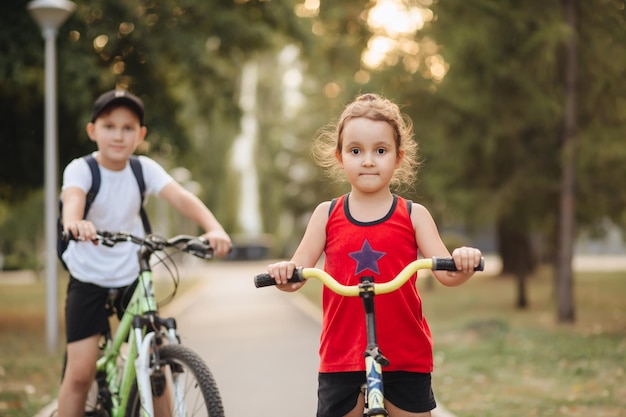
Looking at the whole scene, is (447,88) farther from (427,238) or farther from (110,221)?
(427,238)

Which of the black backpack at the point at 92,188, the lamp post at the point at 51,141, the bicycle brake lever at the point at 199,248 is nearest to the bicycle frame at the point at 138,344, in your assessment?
the bicycle brake lever at the point at 199,248

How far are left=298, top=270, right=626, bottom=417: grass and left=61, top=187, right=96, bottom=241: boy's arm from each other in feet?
11.9

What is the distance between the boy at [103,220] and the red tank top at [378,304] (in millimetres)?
1250

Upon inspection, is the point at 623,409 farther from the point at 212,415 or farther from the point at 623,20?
the point at 623,20

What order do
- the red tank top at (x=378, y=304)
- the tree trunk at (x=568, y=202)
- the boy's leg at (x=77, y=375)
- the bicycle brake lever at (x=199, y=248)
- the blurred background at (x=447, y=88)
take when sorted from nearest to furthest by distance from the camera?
the red tank top at (x=378, y=304) → the bicycle brake lever at (x=199, y=248) → the boy's leg at (x=77, y=375) → the blurred background at (x=447, y=88) → the tree trunk at (x=568, y=202)

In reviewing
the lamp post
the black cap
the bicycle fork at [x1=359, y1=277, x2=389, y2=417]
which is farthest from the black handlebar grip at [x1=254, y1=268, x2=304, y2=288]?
the lamp post

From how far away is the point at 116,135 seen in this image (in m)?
4.54

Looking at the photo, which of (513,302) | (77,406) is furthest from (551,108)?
(77,406)

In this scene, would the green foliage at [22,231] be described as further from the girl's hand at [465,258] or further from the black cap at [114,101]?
the girl's hand at [465,258]

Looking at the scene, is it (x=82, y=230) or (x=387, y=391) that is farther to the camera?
(x=82, y=230)

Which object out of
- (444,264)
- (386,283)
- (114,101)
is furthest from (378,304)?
(114,101)

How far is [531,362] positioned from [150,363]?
6.46 m

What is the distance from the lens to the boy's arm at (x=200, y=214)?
4.21 meters

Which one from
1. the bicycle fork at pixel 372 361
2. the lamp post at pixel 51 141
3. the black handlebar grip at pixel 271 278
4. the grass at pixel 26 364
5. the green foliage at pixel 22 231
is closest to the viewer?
the bicycle fork at pixel 372 361
